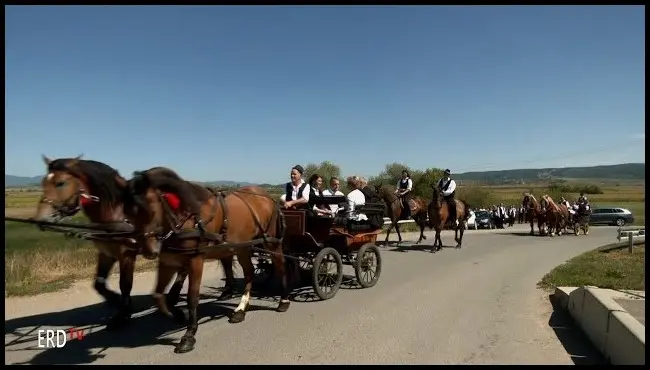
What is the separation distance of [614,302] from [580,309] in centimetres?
90

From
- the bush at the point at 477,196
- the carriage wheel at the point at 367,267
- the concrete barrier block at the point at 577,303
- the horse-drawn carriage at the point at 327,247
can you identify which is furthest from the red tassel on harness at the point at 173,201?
the bush at the point at 477,196

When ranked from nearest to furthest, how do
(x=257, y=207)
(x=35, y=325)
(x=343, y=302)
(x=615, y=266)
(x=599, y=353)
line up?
(x=599, y=353) → (x=35, y=325) → (x=257, y=207) → (x=343, y=302) → (x=615, y=266)

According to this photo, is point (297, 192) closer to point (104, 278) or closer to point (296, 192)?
point (296, 192)

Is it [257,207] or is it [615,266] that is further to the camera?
[615,266]

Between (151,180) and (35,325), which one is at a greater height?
(151,180)

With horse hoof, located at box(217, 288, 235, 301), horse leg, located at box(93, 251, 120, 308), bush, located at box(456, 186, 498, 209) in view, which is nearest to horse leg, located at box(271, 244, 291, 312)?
horse hoof, located at box(217, 288, 235, 301)

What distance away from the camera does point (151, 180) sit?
575cm

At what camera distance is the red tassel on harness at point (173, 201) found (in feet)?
19.5

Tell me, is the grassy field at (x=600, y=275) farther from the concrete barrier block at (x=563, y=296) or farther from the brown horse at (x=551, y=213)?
the brown horse at (x=551, y=213)

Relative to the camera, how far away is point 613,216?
1567 inches

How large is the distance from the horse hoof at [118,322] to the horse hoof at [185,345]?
135 cm

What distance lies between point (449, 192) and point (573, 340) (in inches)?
447

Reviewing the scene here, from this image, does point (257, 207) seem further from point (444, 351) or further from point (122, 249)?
point (444, 351)

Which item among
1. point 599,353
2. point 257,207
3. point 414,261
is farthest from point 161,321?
point 414,261
